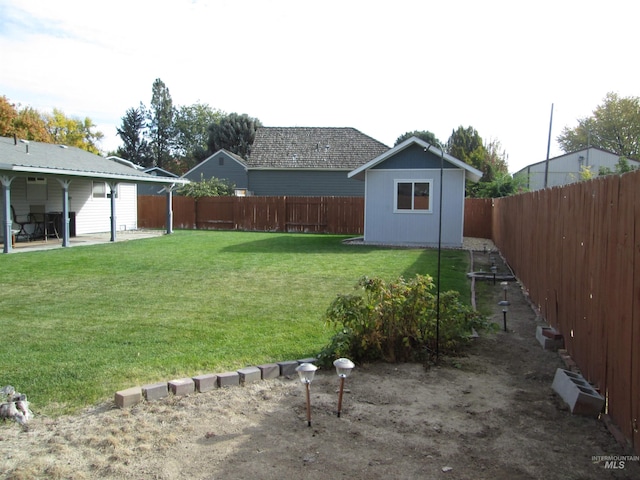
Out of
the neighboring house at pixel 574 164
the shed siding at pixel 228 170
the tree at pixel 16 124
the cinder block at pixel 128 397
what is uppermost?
the tree at pixel 16 124

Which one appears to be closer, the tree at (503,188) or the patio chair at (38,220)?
the patio chair at (38,220)

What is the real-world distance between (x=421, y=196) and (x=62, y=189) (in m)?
12.3

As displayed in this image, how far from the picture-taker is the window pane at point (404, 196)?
18.1 m

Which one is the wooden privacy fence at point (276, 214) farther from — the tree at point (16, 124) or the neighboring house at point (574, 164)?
the neighboring house at point (574, 164)

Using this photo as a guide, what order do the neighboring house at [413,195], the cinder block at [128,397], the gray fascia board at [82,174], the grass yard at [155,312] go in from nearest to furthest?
the cinder block at [128,397] < the grass yard at [155,312] < the gray fascia board at [82,174] < the neighboring house at [413,195]

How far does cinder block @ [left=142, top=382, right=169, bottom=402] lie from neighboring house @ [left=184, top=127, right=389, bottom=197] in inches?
1062

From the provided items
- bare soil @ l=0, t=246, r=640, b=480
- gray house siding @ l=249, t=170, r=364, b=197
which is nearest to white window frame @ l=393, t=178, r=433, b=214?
gray house siding @ l=249, t=170, r=364, b=197

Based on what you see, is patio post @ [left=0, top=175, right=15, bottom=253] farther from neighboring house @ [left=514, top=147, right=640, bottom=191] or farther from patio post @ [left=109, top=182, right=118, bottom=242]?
neighboring house @ [left=514, top=147, right=640, bottom=191]

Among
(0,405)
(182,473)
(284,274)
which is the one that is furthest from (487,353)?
(284,274)

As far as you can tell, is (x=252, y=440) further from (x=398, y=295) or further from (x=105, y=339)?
(x=105, y=339)

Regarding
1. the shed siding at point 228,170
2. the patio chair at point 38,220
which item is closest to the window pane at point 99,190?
the patio chair at point 38,220

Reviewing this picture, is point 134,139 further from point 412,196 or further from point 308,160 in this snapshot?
point 412,196

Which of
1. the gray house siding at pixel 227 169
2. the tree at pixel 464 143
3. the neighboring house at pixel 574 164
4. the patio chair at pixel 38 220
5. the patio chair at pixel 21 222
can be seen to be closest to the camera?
the patio chair at pixel 21 222

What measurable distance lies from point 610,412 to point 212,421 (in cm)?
271
